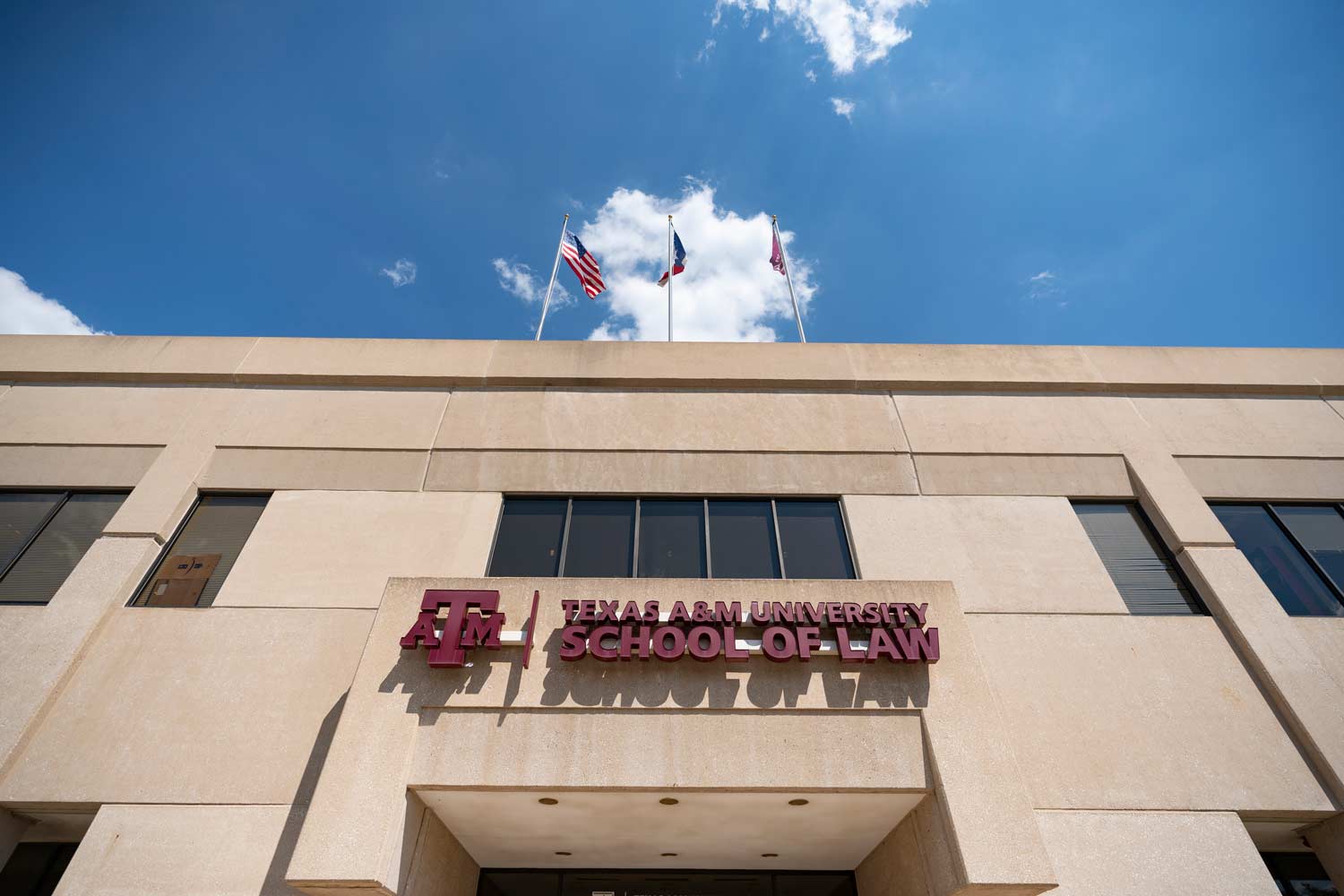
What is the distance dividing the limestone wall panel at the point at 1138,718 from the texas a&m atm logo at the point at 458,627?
296 inches

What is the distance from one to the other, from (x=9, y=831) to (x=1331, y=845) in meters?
18.6

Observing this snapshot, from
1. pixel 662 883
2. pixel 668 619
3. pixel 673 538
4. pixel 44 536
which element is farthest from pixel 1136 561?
pixel 44 536

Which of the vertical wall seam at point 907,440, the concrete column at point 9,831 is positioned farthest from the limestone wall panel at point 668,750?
the concrete column at point 9,831

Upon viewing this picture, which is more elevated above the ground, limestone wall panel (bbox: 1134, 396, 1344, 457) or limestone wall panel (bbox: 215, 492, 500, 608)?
limestone wall panel (bbox: 1134, 396, 1344, 457)

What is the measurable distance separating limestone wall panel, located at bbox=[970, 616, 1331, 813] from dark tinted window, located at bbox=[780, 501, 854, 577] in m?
2.35

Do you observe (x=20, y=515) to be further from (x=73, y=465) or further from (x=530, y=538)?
(x=530, y=538)

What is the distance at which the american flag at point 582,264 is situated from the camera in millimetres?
17094

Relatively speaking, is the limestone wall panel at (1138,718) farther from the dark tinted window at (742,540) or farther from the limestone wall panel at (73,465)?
the limestone wall panel at (73,465)

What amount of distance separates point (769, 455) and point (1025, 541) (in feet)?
A: 15.9

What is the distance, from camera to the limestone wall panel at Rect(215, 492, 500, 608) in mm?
10555

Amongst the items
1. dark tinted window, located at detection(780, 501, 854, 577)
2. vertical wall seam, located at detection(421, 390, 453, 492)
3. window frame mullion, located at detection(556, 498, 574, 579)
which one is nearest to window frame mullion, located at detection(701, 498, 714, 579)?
dark tinted window, located at detection(780, 501, 854, 577)

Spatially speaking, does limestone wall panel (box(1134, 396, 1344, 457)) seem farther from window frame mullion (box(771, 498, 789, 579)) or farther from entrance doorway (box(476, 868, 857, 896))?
entrance doorway (box(476, 868, 857, 896))

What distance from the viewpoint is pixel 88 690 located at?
9.49 m

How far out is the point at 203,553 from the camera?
444 inches
